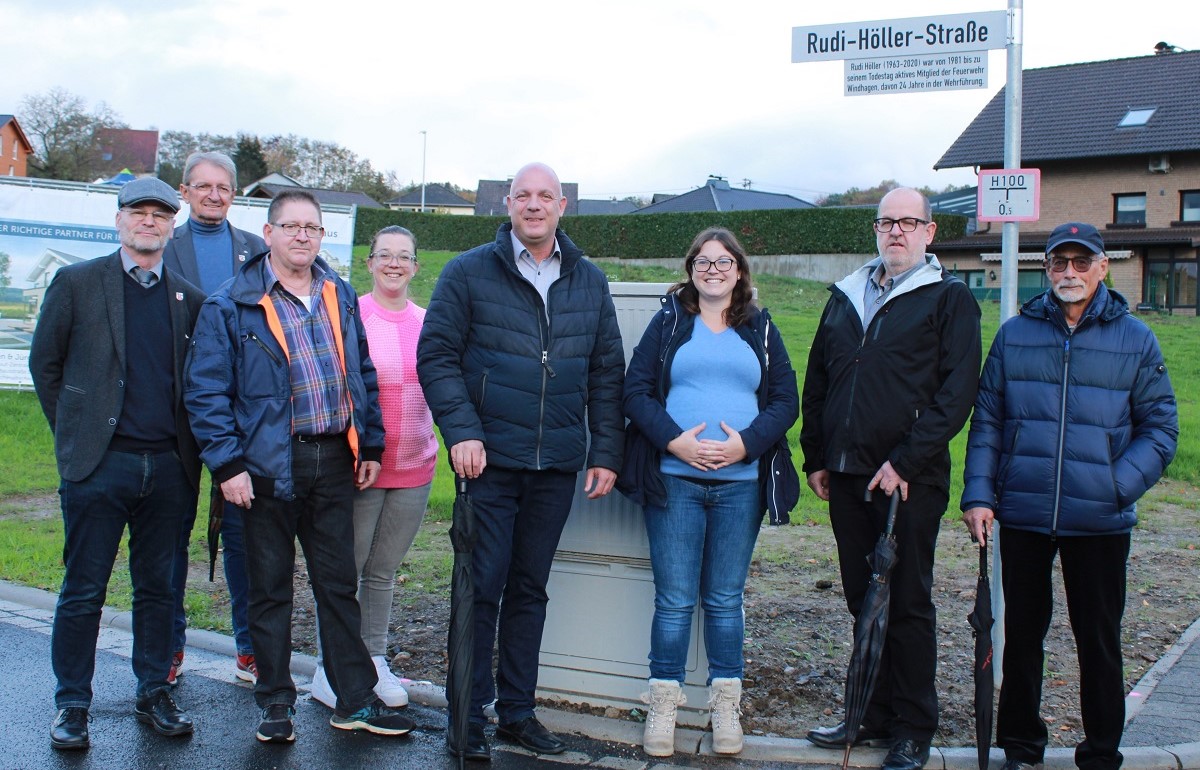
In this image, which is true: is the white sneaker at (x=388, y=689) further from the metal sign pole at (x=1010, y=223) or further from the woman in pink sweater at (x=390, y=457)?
the metal sign pole at (x=1010, y=223)

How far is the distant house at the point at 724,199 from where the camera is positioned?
170 ft

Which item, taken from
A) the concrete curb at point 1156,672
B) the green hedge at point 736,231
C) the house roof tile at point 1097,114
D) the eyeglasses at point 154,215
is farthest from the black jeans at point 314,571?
the house roof tile at point 1097,114

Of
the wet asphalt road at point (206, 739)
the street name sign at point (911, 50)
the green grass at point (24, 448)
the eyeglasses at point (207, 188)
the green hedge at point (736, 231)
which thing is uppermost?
the green hedge at point (736, 231)

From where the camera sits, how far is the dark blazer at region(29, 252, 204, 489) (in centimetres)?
423

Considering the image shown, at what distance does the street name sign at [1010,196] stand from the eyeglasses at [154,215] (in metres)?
3.61

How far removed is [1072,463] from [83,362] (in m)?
3.93

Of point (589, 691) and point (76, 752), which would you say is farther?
point (589, 691)

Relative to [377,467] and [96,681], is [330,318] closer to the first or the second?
[377,467]

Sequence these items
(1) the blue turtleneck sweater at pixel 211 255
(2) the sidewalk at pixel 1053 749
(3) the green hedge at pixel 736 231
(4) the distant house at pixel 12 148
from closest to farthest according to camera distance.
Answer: (2) the sidewalk at pixel 1053 749, (1) the blue turtleneck sweater at pixel 211 255, (3) the green hedge at pixel 736 231, (4) the distant house at pixel 12 148

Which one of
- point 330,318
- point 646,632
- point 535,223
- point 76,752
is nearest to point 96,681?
point 76,752

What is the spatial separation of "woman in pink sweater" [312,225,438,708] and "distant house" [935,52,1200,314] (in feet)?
109

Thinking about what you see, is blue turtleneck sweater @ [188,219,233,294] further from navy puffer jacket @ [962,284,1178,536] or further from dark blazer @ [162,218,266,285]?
navy puffer jacket @ [962,284,1178,536]

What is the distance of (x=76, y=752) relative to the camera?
421 cm

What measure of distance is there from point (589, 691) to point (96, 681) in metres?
2.41
